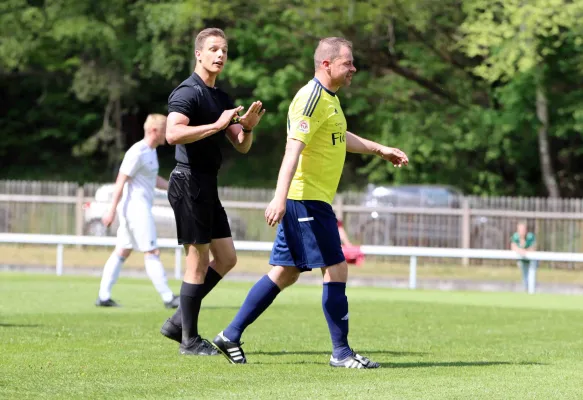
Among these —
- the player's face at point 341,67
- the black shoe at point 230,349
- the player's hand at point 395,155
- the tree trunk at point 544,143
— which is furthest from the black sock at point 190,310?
the tree trunk at point 544,143

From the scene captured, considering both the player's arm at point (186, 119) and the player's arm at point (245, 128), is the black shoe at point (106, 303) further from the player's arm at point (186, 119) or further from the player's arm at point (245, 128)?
the player's arm at point (186, 119)

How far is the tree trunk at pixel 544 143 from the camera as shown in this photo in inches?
1216

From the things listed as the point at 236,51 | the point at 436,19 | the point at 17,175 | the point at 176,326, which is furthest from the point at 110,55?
the point at 176,326

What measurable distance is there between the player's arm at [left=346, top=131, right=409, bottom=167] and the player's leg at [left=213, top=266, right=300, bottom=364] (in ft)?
3.32

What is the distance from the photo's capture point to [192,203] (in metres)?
8.48

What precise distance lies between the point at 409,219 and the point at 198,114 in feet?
60.2

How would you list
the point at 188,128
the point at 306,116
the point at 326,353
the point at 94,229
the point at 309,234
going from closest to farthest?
1. the point at 306,116
2. the point at 309,234
3. the point at 188,128
4. the point at 326,353
5. the point at 94,229

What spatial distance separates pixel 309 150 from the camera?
8.05m

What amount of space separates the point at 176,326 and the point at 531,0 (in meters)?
21.1

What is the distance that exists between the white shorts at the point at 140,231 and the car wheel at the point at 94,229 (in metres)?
15.5

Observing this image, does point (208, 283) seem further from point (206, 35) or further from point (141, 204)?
point (141, 204)

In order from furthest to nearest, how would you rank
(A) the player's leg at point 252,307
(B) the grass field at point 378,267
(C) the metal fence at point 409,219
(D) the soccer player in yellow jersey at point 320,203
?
(C) the metal fence at point 409,219
(B) the grass field at point 378,267
(A) the player's leg at point 252,307
(D) the soccer player in yellow jersey at point 320,203

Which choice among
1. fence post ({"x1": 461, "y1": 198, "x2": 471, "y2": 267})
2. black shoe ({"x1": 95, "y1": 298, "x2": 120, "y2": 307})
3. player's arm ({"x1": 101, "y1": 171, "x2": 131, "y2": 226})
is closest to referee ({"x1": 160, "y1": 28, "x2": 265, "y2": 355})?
Answer: player's arm ({"x1": 101, "y1": 171, "x2": 131, "y2": 226})

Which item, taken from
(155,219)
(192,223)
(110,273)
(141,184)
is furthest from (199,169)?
(155,219)
